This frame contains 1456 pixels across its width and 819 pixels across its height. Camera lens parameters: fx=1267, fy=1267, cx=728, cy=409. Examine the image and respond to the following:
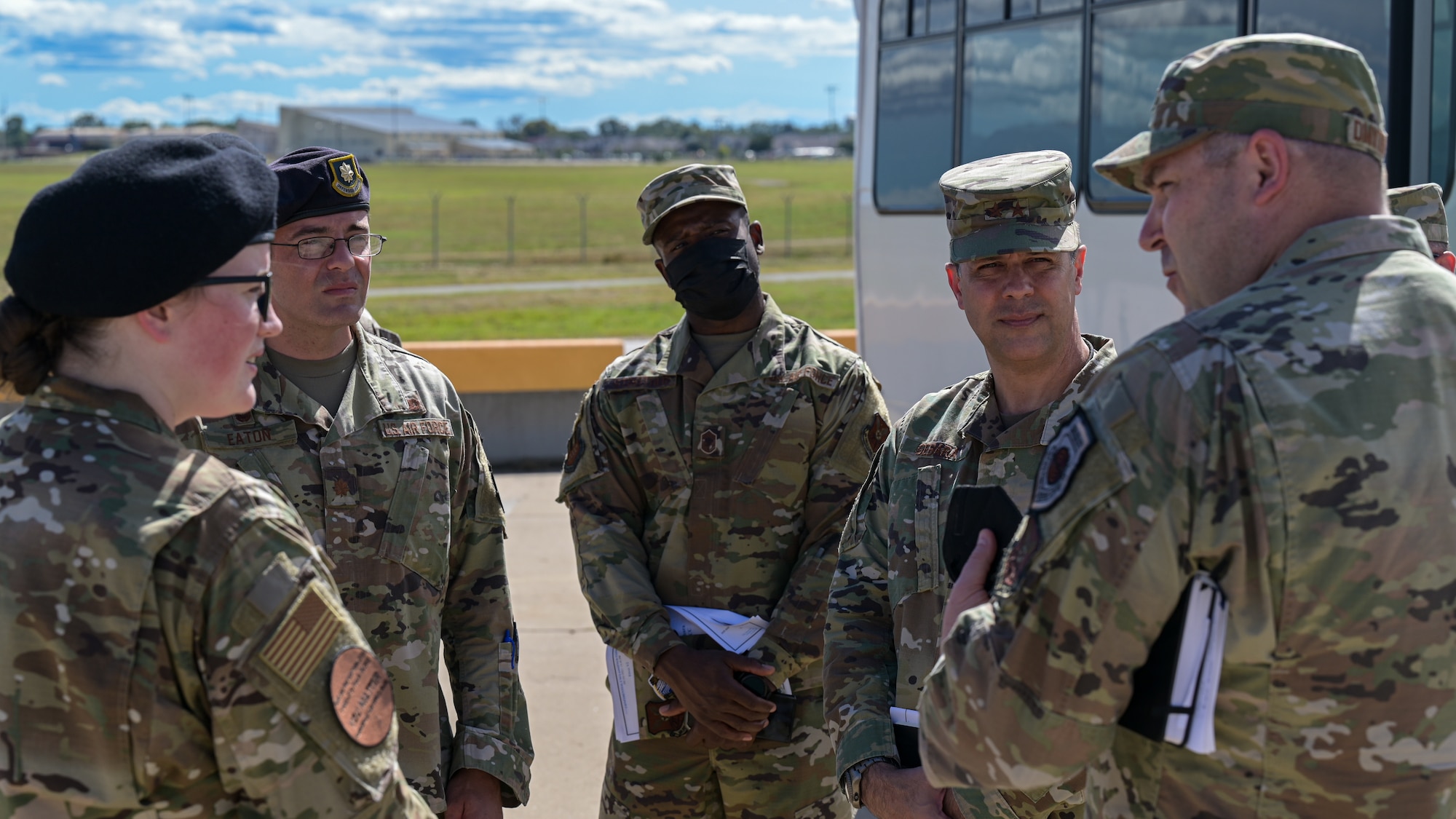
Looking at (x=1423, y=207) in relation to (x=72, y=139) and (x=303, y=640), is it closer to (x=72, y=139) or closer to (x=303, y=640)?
(x=303, y=640)

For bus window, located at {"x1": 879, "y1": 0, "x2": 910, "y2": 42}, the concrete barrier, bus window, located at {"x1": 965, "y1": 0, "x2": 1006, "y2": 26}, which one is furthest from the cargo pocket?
the concrete barrier

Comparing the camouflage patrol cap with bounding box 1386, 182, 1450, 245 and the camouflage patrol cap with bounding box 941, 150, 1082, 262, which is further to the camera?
the camouflage patrol cap with bounding box 1386, 182, 1450, 245

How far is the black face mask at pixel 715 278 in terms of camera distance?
3.40m

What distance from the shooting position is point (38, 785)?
1.50m

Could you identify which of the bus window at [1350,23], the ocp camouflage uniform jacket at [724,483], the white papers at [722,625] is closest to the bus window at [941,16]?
the bus window at [1350,23]

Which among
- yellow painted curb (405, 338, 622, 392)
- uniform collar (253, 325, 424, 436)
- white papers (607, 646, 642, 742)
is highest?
uniform collar (253, 325, 424, 436)

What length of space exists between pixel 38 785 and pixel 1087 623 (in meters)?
1.27

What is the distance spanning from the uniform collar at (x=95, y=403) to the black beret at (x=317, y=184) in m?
1.19

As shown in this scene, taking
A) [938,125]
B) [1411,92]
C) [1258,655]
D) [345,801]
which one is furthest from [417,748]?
[938,125]

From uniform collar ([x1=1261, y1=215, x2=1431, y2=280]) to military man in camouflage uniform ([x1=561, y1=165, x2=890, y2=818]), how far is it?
1774 millimetres

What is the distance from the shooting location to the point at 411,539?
2703 mm

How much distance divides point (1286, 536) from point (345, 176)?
2127 millimetres

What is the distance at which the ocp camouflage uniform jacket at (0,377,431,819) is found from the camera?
58.6 inches

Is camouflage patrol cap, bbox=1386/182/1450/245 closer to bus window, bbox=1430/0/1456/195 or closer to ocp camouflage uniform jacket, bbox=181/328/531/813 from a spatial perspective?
bus window, bbox=1430/0/1456/195
